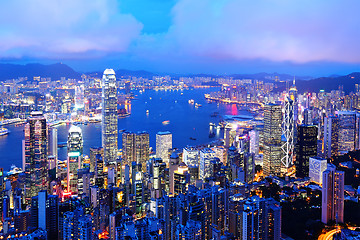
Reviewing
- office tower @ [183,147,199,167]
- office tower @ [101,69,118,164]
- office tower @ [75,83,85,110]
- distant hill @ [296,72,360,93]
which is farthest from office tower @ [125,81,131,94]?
office tower @ [183,147,199,167]

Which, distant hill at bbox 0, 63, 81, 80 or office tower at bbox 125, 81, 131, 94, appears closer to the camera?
distant hill at bbox 0, 63, 81, 80

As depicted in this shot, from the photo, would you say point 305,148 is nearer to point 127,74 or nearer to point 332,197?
point 332,197

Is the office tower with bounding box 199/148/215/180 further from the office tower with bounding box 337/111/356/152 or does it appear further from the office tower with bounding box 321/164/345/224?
the office tower with bounding box 337/111/356/152

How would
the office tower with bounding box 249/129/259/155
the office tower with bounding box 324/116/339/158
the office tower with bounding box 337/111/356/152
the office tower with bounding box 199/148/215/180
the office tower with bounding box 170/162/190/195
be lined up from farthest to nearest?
1. the office tower with bounding box 337/111/356/152
2. the office tower with bounding box 249/129/259/155
3. the office tower with bounding box 324/116/339/158
4. the office tower with bounding box 199/148/215/180
5. the office tower with bounding box 170/162/190/195

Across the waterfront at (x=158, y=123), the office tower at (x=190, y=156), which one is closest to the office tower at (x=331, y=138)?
the waterfront at (x=158, y=123)

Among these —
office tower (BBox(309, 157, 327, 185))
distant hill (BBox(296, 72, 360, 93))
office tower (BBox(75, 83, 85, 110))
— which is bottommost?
office tower (BBox(309, 157, 327, 185))

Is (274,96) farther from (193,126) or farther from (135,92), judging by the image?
(135,92)

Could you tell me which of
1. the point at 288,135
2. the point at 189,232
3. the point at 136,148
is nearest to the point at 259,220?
the point at 189,232
